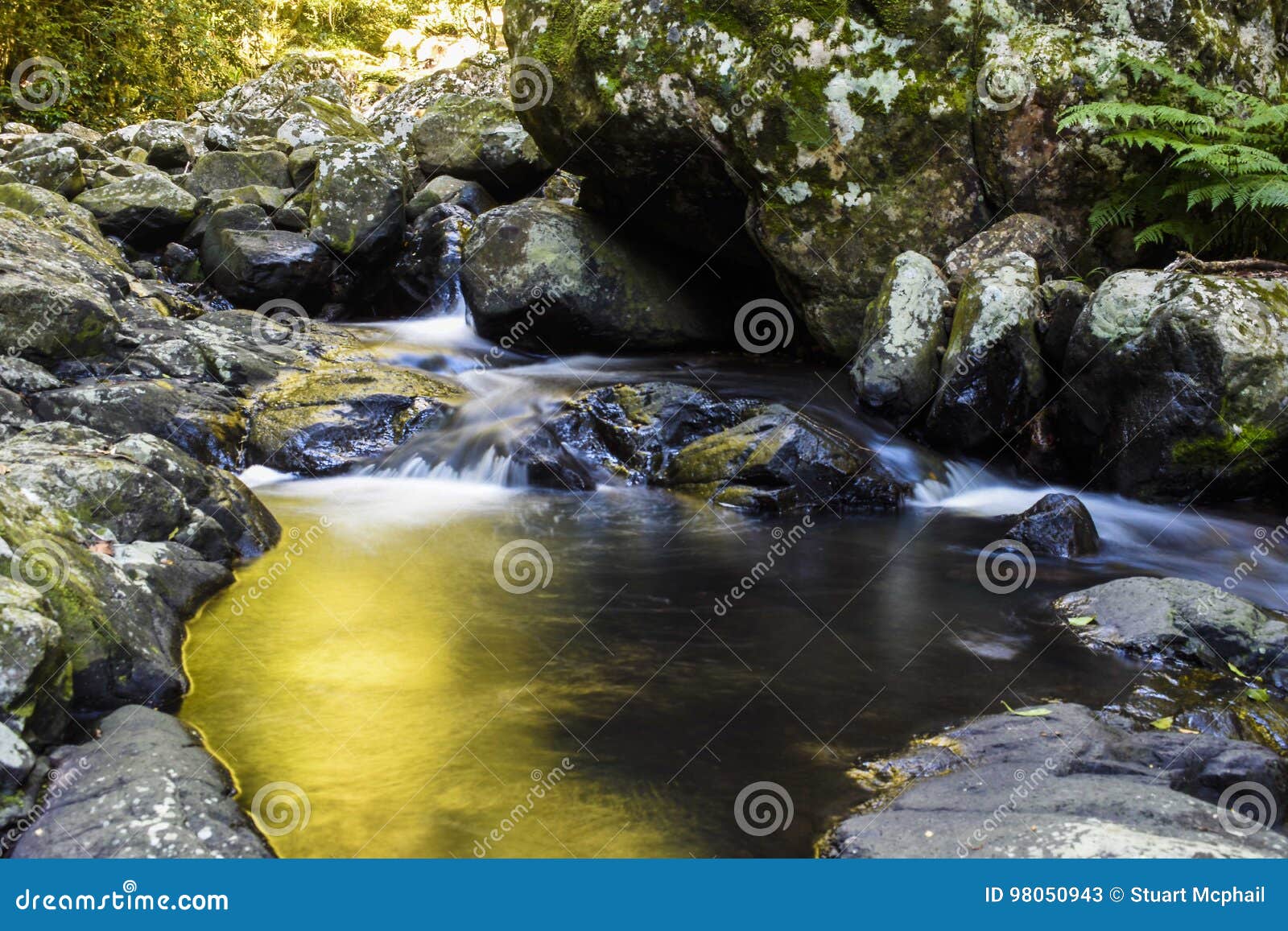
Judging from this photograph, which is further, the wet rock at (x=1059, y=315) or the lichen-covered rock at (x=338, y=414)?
the lichen-covered rock at (x=338, y=414)

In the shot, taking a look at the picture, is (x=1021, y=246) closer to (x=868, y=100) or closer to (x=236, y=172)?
(x=868, y=100)

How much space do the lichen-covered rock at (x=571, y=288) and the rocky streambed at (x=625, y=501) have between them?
0.04 meters

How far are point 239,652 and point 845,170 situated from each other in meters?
6.14

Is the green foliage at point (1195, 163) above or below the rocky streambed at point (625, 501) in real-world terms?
above

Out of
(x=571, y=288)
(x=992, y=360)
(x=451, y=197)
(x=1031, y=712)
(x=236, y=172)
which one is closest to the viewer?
(x=1031, y=712)

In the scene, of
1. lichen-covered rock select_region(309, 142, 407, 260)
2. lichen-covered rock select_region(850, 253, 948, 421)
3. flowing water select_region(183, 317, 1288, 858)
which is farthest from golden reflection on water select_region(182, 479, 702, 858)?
lichen-covered rock select_region(309, 142, 407, 260)

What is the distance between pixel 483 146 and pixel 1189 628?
35.0ft

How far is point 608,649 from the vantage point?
459 centimetres

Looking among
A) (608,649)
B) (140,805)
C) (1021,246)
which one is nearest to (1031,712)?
(608,649)

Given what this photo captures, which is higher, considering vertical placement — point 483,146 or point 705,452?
point 483,146

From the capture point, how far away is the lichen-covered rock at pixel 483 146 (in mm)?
12719

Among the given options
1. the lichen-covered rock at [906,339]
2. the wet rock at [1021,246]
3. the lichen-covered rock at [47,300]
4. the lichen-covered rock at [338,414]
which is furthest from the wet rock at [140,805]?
the wet rock at [1021,246]

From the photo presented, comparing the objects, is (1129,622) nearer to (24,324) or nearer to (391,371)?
(391,371)

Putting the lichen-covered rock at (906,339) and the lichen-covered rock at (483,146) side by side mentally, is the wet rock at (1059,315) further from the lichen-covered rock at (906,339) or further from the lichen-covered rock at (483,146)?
the lichen-covered rock at (483,146)
